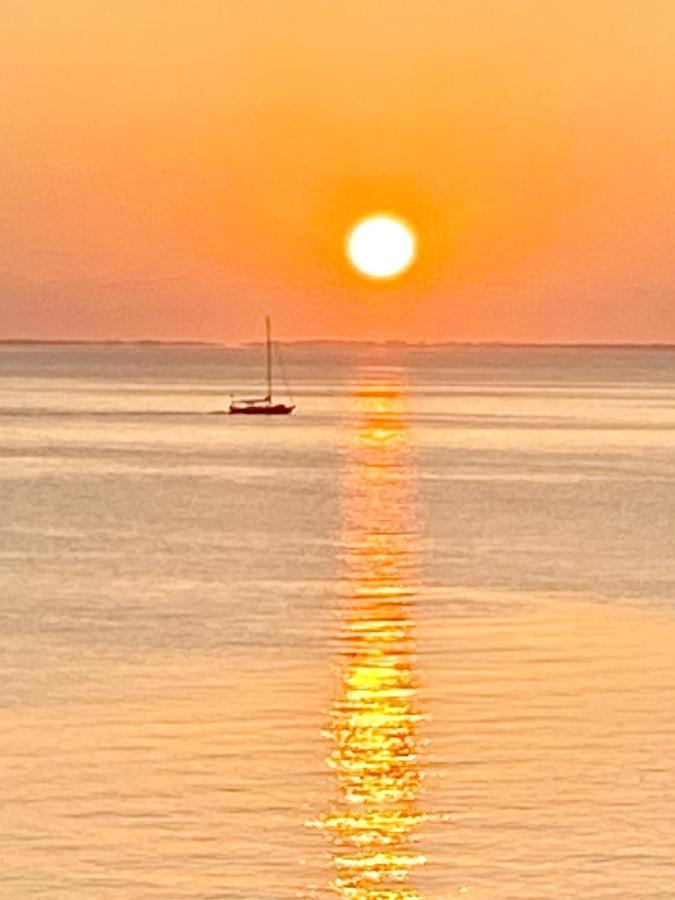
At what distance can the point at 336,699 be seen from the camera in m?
25.0

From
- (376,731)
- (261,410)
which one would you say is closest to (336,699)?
(376,731)

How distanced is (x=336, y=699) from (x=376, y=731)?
152cm

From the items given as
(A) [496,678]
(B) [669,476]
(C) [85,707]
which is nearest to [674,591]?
(A) [496,678]

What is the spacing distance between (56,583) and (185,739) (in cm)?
1536

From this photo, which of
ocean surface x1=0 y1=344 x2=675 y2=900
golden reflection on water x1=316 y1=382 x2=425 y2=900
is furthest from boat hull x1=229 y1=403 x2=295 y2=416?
golden reflection on water x1=316 y1=382 x2=425 y2=900

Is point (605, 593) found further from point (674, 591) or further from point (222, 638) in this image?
point (222, 638)

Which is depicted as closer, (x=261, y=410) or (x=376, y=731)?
(x=376, y=731)

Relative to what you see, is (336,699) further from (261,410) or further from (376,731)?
(261,410)

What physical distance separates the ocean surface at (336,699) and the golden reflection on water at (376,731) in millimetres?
48

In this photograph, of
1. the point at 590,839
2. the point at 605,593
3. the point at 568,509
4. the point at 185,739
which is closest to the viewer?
the point at 590,839

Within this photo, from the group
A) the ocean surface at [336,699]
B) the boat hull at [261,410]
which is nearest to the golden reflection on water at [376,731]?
the ocean surface at [336,699]

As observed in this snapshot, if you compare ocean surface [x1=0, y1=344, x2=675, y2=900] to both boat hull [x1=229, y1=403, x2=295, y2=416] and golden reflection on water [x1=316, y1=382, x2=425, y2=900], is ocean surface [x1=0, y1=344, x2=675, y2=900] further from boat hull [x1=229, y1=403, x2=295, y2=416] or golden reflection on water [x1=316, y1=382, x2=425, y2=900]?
boat hull [x1=229, y1=403, x2=295, y2=416]

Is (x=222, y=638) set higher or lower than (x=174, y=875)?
higher

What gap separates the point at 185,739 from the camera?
22.5 m
